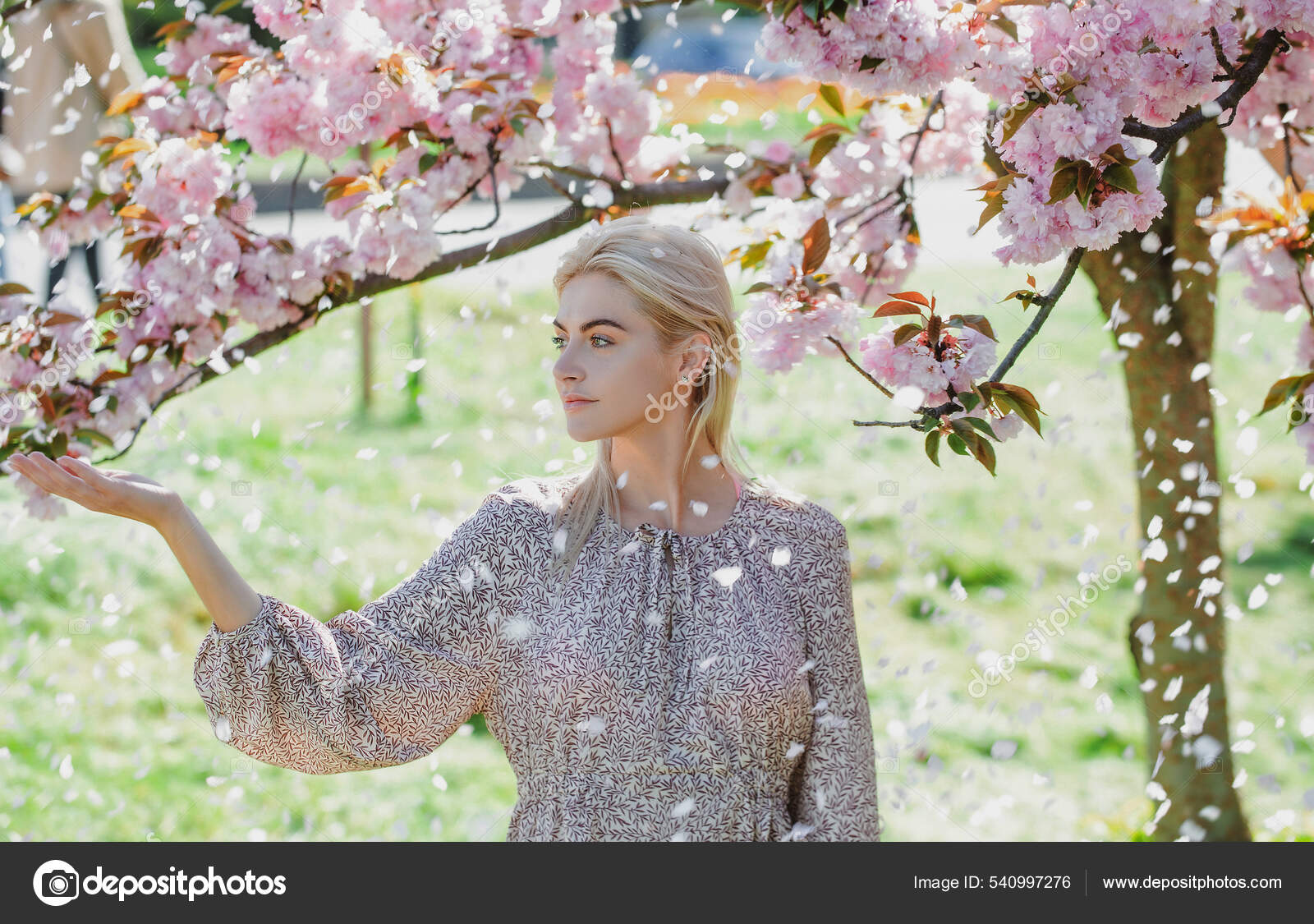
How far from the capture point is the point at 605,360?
1.76m

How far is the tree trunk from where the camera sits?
2.55 metres

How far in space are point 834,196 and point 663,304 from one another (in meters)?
0.92

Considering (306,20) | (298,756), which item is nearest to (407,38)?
(306,20)

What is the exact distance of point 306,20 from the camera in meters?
2.28

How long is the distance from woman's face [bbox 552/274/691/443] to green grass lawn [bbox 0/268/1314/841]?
2.09 feet

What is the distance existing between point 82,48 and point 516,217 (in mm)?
2717

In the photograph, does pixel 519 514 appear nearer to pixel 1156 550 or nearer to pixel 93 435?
pixel 93 435

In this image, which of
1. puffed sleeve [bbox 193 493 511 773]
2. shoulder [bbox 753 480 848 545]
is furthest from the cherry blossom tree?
puffed sleeve [bbox 193 493 511 773]

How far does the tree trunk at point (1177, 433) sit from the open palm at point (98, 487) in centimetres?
191

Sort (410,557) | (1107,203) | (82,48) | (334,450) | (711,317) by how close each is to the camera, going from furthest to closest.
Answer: (334,450) → (410,557) → (82,48) → (711,317) → (1107,203)

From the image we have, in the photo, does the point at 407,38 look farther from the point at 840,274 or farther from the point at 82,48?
the point at 82,48

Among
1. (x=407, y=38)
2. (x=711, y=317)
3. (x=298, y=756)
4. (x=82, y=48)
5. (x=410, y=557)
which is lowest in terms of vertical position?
(x=298, y=756)
